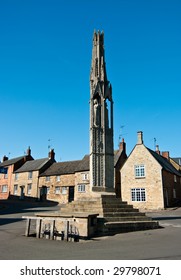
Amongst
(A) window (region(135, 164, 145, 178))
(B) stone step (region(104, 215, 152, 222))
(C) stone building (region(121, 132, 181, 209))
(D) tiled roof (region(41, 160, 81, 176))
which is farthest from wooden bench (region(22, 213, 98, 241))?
(D) tiled roof (region(41, 160, 81, 176))

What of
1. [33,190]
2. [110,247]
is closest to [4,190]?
[33,190]

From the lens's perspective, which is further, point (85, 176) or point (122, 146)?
point (122, 146)

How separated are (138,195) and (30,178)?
22.0 metres

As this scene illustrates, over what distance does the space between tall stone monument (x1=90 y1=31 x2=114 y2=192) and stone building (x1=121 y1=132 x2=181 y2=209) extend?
1707 centimetres

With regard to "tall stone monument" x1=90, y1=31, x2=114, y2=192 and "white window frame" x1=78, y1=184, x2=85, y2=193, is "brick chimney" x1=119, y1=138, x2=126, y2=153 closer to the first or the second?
"white window frame" x1=78, y1=184, x2=85, y2=193

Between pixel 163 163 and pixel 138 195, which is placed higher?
pixel 163 163

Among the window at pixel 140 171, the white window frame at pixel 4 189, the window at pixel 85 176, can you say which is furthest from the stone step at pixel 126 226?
the white window frame at pixel 4 189

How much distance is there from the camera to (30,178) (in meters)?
43.1

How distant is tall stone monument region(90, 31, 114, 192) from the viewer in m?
11.5

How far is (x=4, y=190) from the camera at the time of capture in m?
47.2

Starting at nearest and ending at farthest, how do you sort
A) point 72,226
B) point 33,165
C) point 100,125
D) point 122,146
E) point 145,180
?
point 72,226 → point 100,125 → point 145,180 → point 122,146 → point 33,165

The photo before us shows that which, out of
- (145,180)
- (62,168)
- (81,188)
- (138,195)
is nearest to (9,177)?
(62,168)

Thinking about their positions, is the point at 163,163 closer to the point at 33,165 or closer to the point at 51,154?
the point at 51,154

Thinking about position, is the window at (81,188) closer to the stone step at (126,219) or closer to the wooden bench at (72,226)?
the stone step at (126,219)
